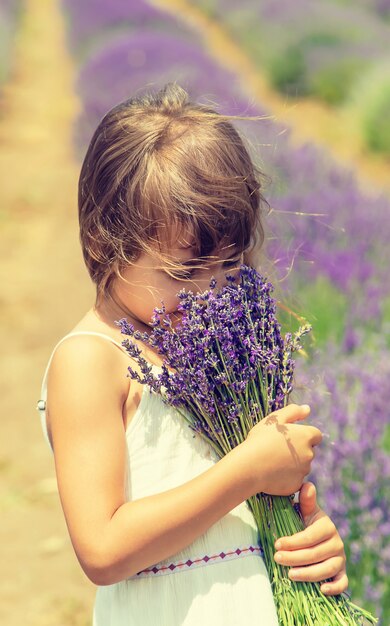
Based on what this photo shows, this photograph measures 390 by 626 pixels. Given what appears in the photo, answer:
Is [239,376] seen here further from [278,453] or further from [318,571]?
[318,571]

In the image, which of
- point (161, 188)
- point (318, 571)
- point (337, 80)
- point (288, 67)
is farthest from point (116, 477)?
point (288, 67)

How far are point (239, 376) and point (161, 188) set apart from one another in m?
0.33

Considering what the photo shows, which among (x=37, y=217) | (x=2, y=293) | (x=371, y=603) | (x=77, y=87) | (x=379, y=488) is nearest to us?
(x=371, y=603)

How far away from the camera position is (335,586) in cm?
151

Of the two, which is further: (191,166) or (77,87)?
(77,87)

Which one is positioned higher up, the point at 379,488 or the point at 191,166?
the point at 191,166

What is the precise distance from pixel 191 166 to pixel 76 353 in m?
0.36

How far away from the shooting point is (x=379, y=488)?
2.69 metres

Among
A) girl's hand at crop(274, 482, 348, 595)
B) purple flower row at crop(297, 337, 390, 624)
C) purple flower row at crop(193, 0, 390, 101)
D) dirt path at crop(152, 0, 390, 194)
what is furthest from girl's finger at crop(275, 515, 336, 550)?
purple flower row at crop(193, 0, 390, 101)

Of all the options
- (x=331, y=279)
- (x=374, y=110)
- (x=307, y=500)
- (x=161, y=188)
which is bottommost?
(x=374, y=110)

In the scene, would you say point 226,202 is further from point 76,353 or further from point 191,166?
point 76,353

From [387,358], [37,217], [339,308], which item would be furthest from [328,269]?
[37,217]

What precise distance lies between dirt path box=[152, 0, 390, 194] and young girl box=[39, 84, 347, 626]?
4649 millimetres

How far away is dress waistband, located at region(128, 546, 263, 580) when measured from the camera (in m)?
1.51
